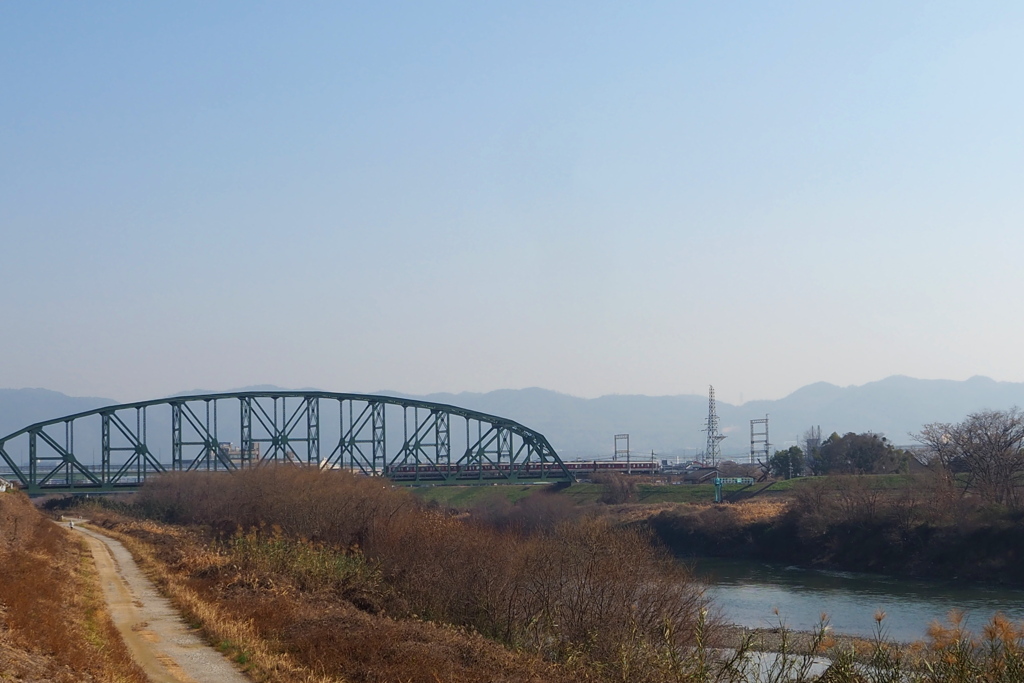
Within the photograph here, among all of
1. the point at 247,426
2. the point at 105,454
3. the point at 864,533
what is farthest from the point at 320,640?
the point at 105,454

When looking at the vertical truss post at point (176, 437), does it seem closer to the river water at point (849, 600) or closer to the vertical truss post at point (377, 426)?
the vertical truss post at point (377, 426)

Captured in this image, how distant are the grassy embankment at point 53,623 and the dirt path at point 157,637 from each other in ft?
1.29

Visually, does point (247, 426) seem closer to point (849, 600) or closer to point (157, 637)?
point (849, 600)

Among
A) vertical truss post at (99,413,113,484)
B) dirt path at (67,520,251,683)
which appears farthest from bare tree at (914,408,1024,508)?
vertical truss post at (99,413,113,484)

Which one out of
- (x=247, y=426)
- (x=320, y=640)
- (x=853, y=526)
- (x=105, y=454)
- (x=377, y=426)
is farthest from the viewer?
(x=377, y=426)

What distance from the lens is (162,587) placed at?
32.1m

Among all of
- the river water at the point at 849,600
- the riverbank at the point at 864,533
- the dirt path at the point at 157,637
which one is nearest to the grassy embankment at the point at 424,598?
the dirt path at the point at 157,637

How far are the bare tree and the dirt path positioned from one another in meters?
56.7

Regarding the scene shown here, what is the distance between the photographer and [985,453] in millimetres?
77438

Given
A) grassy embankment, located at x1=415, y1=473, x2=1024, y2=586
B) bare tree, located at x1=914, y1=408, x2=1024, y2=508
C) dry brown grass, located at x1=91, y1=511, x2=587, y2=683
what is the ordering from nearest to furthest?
dry brown grass, located at x1=91, y1=511, x2=587, y2=683 < grassy embankment, located at x1=415, y1=473, x2=1024, y2=586 < bare tree, located at x1=914, y1=408, x2=1024, y2=508

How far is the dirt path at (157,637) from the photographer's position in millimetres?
18266

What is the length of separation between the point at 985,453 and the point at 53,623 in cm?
7284

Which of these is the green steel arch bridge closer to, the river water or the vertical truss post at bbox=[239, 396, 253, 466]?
the vertical truss post at bbox=[239, 396, 253, 466]

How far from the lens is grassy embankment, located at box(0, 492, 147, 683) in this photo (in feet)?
51.8
